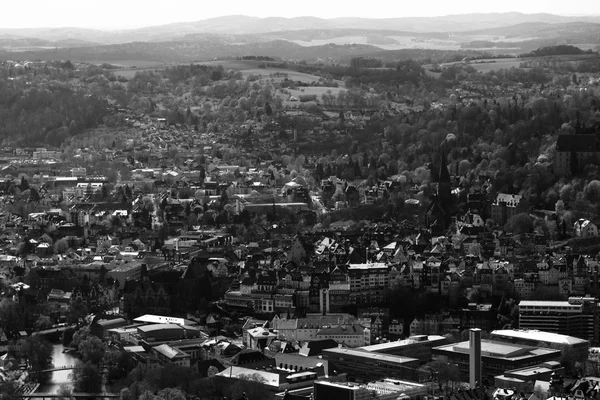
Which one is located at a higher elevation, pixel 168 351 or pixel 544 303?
pixel 544 303

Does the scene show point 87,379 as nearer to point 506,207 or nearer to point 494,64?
point 506,207

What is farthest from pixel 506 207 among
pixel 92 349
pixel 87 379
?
pixel 87 379

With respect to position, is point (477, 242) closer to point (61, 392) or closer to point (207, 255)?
point (207, 255)

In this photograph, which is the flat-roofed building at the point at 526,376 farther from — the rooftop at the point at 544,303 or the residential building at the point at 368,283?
the residential building at the point at 368,283

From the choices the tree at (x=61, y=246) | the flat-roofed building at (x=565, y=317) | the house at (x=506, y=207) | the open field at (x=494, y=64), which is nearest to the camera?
the flat-roofed building at (x=565, y=317)

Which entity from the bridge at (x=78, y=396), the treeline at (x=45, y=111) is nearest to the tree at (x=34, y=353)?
the bridge at (x=78, y=396)

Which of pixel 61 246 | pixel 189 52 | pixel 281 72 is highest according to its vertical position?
pixel 61 246

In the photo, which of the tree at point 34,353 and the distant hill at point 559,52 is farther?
the distant hill at point 559,52
